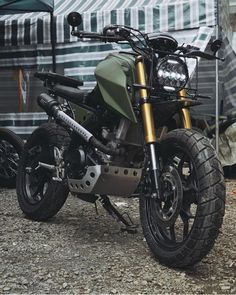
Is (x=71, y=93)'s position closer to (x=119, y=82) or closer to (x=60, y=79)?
(x=60, y=79)

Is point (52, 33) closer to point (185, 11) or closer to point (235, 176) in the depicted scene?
point (185, 11)

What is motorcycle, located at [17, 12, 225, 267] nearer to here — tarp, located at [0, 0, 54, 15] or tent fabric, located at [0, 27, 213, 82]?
tarp, located at [0, 0, 54, 15]

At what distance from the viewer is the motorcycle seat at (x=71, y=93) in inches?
160

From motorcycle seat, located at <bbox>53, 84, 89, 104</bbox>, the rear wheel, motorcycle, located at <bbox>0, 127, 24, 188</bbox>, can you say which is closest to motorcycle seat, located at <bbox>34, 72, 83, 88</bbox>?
motorcycle seat, located at <bbox>53, 84, 89, 104</bbox>

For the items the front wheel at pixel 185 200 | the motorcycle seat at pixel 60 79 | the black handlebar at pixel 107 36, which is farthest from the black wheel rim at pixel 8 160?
the front wheel at pixel 185 200

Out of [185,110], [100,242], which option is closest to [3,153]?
[100,242]

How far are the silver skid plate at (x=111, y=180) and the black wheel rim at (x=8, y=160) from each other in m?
2.84

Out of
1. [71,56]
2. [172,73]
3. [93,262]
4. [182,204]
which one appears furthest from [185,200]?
[71,56]

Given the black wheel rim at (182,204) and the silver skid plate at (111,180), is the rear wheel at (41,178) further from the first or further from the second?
the black wheel rim at (182,204)

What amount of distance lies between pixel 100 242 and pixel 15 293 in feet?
3.76

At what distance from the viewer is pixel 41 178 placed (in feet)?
15.3

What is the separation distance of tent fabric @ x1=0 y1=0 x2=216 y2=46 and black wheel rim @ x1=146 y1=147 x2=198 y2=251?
12.3 feet

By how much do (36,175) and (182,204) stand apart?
1895mm

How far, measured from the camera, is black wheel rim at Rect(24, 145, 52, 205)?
4.60m
